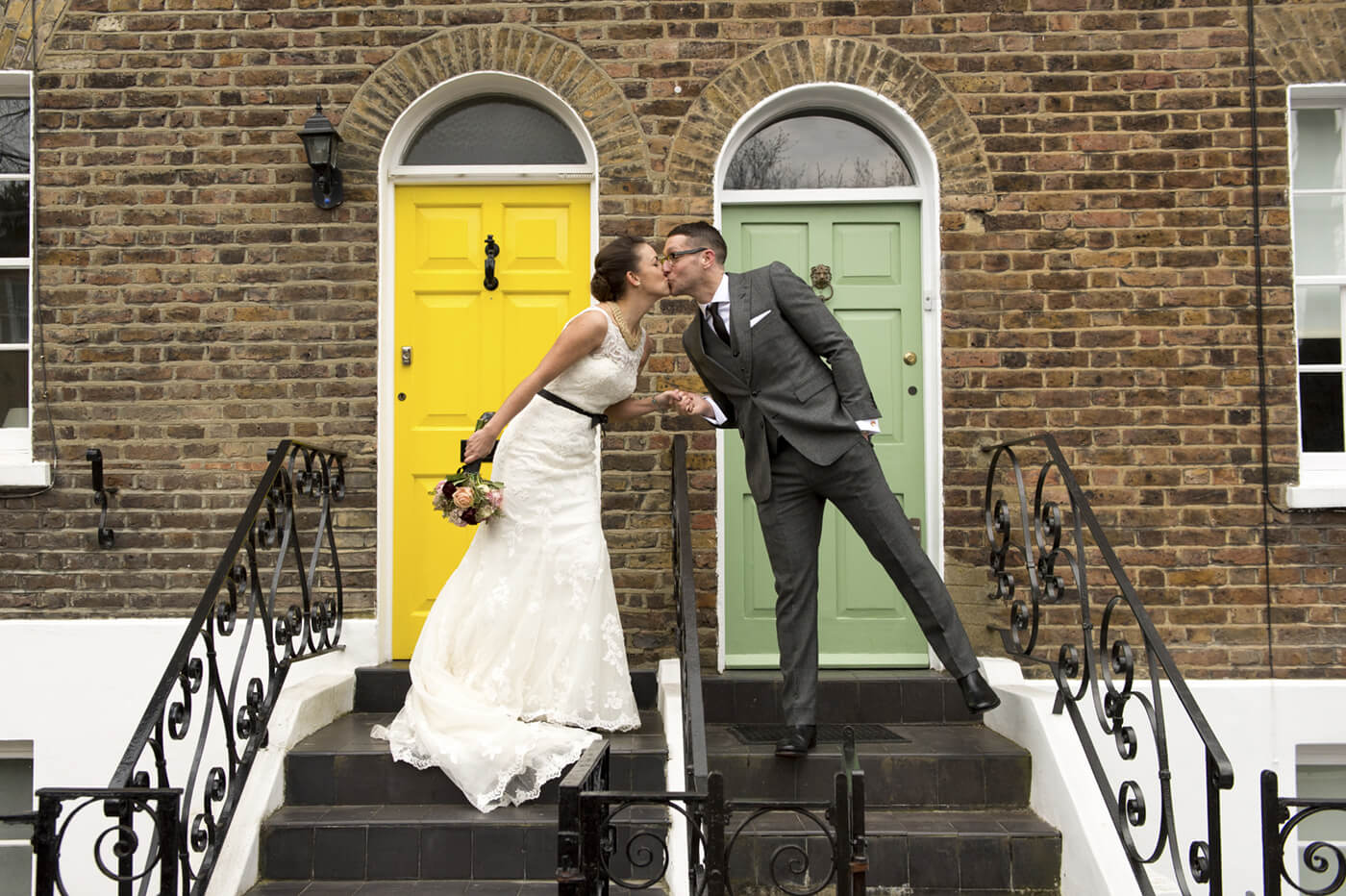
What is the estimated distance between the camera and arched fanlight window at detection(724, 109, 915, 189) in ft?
17.8

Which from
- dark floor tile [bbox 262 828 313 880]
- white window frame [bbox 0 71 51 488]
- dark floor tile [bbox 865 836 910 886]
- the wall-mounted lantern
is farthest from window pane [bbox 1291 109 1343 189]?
white window frame [bbox 0 71 51 488]

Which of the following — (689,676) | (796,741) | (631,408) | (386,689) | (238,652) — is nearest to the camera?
(689,676)

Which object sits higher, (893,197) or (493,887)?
(893,197)

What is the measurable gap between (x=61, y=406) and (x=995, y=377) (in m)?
4.40

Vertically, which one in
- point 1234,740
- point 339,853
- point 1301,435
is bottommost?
point 339,853

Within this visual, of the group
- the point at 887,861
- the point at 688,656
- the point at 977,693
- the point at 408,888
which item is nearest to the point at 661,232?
the point at 688,656

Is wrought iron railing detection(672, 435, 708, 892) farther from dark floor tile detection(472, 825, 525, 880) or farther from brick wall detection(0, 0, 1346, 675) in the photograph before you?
brick wall detection(0, 0, 1346, 675)

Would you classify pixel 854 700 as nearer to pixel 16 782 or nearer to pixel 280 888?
pixel 280 888

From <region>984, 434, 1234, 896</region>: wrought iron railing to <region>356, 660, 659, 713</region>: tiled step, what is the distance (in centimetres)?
159

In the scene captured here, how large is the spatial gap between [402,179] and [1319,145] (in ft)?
14.8

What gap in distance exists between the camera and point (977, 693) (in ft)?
12.8

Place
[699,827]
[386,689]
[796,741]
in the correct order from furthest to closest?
[386,689]
[796,741]
[699,827]

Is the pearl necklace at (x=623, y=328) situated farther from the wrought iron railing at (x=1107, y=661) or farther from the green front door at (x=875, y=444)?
the wrought iron railing at (x=1107, y=661)

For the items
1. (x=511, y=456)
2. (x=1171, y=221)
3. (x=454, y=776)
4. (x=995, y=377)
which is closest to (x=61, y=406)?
(x=511, y=456)
